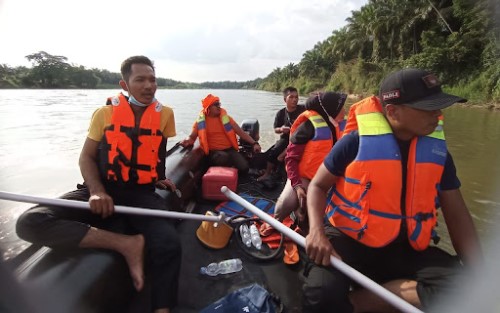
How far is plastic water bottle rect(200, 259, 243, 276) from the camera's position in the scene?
2.24m

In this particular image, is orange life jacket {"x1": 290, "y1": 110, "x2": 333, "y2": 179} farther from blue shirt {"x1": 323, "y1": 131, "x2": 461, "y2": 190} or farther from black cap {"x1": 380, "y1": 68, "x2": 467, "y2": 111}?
black cap {"x1": 380, "y1": 68, "x2": 467, "y2": 111}

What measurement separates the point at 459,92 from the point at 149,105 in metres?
19.8

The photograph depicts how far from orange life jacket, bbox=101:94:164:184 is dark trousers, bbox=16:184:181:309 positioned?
12 cm

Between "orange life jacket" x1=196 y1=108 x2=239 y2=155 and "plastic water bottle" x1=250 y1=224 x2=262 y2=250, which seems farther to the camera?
"orange life jacket" x1=196 y1=108 x2=239 y2=155

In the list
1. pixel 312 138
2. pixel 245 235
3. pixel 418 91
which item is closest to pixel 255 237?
Result: pixel 245 235

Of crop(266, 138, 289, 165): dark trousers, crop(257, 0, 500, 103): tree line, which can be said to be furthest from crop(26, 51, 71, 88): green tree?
crop(257, 0, 500, 103): tree line

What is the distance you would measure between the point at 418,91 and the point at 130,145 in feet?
5.87

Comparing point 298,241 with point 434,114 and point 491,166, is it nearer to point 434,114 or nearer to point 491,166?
point 434,114

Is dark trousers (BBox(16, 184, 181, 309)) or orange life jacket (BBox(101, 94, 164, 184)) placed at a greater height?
orange life jacket (BBox(101, 94, 164, 184))

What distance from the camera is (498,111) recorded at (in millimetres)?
14000

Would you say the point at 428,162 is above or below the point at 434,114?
below

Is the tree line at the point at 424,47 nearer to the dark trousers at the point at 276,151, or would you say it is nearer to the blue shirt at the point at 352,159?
the dark trousers at the point at 276,151

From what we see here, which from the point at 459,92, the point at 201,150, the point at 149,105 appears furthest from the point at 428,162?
the point at 459,92

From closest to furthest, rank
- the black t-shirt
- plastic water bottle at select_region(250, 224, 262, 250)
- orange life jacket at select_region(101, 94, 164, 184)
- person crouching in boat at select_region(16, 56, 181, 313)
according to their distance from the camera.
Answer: person crouching in boat at select_region(16, 56, 181, 313) → orange life jacket at select_region(101, 94, 164, 184) → plastic water bottle at select_region(250, 224, 262, 250) → the black t-shirt
